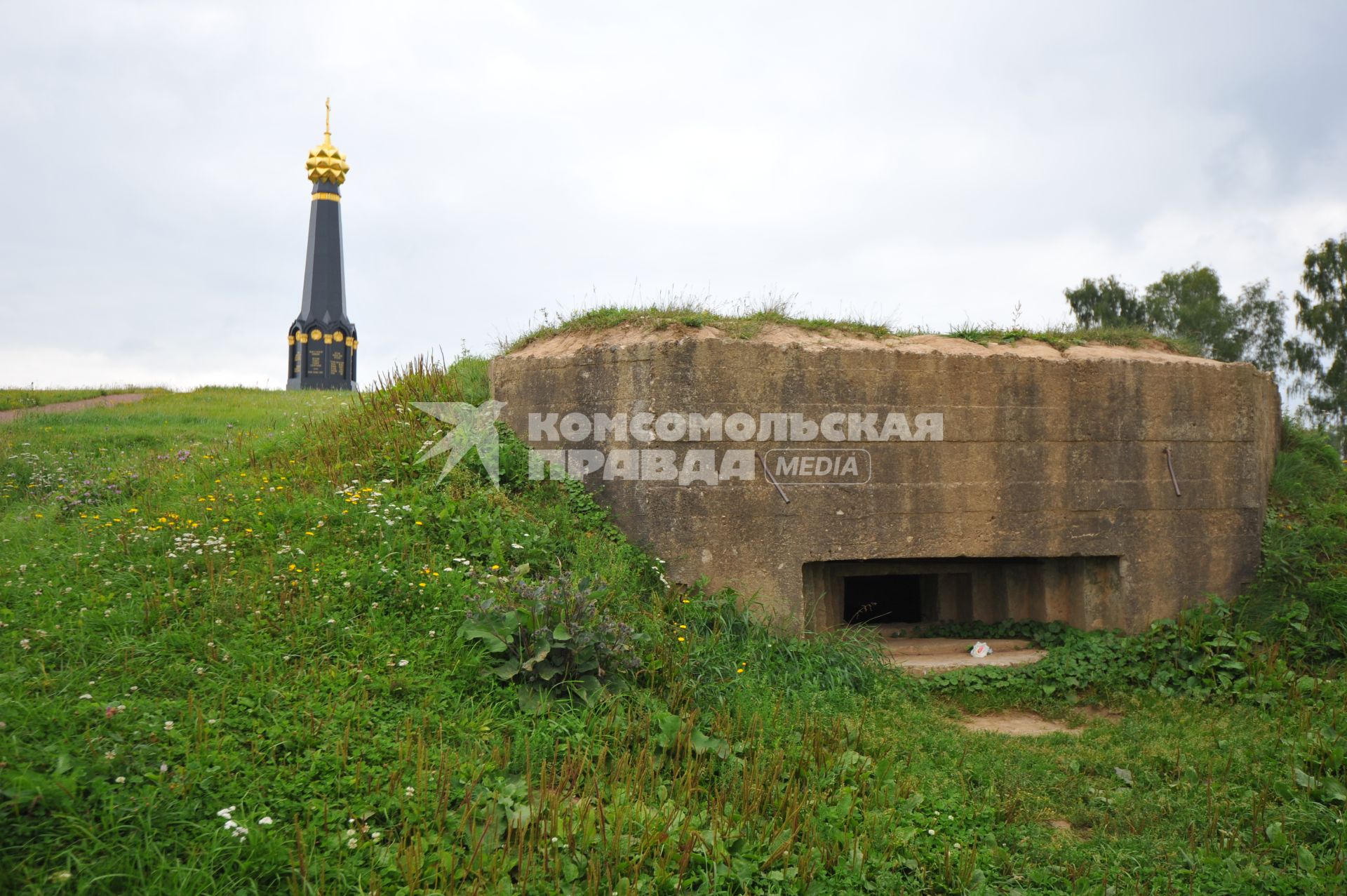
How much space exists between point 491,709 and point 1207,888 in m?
3.47

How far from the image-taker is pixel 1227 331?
73.8 ft

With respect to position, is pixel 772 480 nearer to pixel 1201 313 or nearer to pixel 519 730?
pixel 519 730

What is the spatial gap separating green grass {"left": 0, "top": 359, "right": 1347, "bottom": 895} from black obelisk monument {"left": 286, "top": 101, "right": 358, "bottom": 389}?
12.2 m

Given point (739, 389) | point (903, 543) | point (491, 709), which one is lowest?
point (491, 709)

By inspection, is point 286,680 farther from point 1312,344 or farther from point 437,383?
point 1312,344

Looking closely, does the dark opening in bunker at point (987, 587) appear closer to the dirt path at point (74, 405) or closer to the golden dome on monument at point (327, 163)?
the dirt path at point (74, 405)


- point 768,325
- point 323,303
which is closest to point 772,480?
point 768,325

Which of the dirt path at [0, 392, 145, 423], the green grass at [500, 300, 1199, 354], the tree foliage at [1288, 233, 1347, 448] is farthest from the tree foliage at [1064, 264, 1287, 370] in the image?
the dirt path at [0, 392, 145, 423]

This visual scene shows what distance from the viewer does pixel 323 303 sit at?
18828mm

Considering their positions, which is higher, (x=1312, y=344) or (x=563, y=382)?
(x=1312, y=344)

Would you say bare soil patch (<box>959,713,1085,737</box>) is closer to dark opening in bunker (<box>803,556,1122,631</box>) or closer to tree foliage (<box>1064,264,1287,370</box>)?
dark opening in bunker (<box>803,556,1122,631</box>)

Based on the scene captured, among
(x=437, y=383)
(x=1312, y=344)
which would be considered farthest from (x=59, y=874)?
(x=1312, y=344)

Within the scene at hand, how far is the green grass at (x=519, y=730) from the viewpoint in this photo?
122 inches

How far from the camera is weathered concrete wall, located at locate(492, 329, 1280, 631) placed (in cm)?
648
